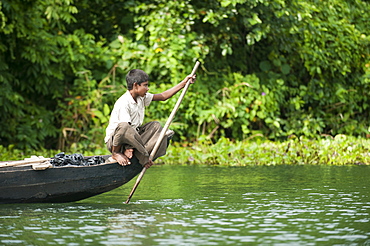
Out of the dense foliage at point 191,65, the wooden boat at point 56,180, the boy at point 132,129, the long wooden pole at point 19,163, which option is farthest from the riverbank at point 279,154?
the long wooden pole at point 19,163

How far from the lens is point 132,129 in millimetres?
7477

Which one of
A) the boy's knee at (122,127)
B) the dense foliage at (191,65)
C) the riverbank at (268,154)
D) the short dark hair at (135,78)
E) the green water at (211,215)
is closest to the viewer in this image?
the green water at (211,215)

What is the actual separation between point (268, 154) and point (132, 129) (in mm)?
5600

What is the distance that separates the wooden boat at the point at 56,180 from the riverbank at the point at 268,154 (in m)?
4.70

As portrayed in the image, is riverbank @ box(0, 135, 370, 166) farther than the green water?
Yes

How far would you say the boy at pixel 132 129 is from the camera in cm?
748

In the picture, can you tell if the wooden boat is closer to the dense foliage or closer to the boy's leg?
the boy's leg

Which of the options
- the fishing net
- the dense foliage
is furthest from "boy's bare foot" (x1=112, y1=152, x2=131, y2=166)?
the dense foliage

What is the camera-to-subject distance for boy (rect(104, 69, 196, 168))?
7.48 meters

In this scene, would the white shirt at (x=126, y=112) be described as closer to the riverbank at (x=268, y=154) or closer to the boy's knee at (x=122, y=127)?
the boy's knee at (x=122, y=127)

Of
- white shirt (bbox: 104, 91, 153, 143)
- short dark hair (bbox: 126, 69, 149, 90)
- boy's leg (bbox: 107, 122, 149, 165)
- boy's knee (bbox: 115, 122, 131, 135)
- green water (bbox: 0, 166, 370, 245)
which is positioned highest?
short dark hair (bbox: 126, 69, 149, 90)

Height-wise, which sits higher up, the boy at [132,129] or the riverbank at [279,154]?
the boy at [132,129]

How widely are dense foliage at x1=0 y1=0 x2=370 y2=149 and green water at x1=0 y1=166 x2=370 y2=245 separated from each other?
4483mm

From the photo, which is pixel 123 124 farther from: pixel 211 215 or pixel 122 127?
pixel 211 215
